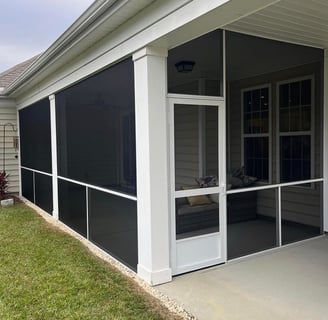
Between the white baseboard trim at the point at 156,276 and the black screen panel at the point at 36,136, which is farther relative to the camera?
the black screen panel at the point at 36,136

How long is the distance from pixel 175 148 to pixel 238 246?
5.54 feet

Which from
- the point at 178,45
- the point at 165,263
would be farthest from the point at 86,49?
the point at 165,263

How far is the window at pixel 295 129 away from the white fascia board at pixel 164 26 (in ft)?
9.59

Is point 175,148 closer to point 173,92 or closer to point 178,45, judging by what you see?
point 173,92

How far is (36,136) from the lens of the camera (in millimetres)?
8609

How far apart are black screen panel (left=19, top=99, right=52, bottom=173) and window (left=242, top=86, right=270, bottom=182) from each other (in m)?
4.06

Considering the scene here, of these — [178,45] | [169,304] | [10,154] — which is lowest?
[169,304]

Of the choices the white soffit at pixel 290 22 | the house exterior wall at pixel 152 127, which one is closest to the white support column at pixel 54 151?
the house exterior wall at pixel 152 127

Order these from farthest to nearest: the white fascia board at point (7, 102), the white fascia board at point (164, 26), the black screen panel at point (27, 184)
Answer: the white fascia board at point (7, 102), the black screen panel at point (27, 184), the white fascia board at point (164, 26)

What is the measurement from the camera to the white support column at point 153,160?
12.5 feet

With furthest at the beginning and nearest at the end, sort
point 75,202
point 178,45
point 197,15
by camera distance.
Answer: point 75,202
point 178,45
point 197,15

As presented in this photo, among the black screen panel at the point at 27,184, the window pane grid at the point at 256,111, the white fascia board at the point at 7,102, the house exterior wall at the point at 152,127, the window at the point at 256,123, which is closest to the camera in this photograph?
the house exterior wall at the point at 152,127

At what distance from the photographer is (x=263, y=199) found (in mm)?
5223

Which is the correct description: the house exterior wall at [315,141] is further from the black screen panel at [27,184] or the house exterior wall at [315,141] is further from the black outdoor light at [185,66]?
the black screen panel at [27,184]
